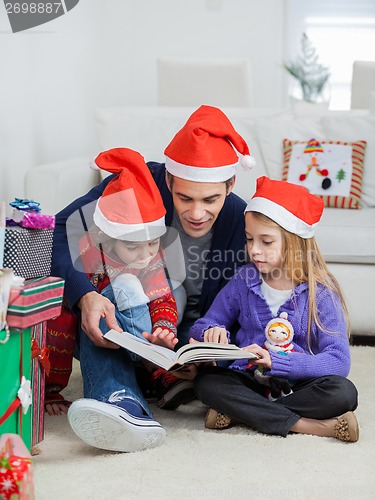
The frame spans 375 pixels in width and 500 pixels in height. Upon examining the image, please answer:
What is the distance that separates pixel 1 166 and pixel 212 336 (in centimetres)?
159

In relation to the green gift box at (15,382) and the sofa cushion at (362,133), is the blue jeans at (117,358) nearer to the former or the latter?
the green gift box at (15,382)

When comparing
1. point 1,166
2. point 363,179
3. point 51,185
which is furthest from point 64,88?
point 363,179

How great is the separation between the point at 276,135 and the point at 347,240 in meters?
0.62

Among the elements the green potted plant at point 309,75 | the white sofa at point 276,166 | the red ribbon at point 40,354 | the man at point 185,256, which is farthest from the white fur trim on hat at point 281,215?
the green potted plant at point 309,75

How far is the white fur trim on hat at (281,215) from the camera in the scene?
1772mm

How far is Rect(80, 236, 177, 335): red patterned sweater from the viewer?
1.79 metres

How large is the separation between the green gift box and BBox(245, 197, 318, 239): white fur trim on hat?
647 millimetres

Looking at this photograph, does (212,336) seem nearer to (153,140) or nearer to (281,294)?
(281,294)

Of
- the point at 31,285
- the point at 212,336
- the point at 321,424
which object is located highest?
the point at 31,285

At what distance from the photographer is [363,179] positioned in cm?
277

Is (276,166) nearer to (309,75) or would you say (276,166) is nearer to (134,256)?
(134,256)

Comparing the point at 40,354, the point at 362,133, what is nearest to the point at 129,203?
the point at 40,354

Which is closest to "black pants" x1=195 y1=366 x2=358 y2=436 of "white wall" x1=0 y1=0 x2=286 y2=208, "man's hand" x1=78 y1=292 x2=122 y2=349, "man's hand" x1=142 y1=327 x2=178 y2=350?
"man's hand" x1=142 y1=327 x2=178 y2=350

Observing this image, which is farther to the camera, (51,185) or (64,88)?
(64,88)
